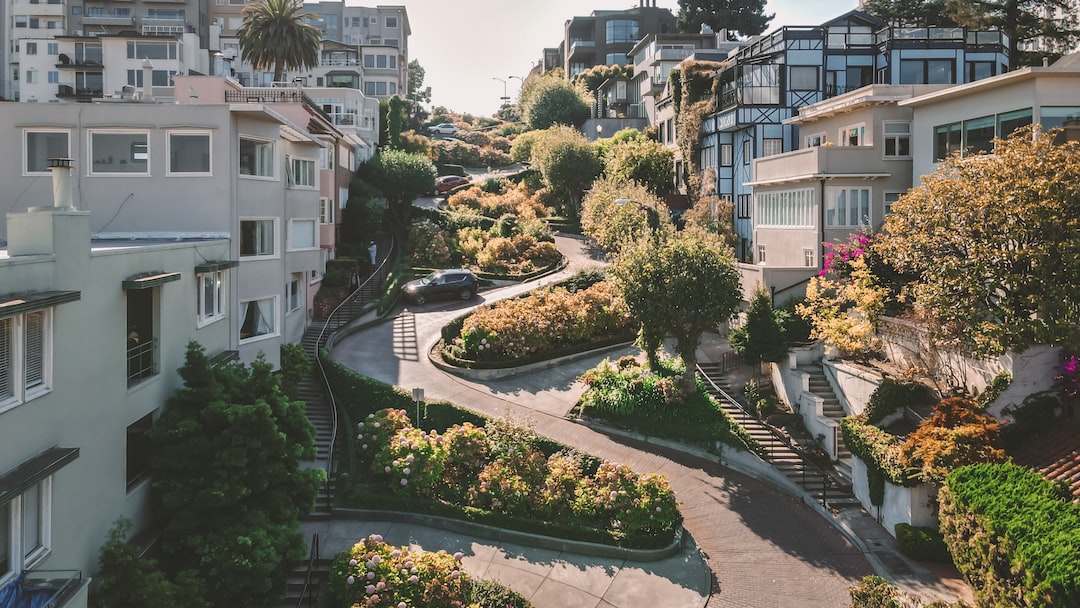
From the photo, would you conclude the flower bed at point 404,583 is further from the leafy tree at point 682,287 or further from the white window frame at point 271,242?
the leafy tree at point 682,287

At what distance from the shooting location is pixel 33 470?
40.8 ft

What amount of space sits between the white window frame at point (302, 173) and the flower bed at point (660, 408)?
13.6m

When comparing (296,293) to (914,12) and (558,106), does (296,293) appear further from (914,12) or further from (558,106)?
(558,106)

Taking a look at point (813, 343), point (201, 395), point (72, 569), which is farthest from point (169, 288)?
point (813, 343)

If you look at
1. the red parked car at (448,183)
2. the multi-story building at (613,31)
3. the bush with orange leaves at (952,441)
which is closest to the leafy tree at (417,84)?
the multi-story building at (613,31)

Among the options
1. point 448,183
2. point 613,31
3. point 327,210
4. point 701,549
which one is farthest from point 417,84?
point 701,549

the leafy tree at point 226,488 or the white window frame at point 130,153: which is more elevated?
the white window frame at point 130,153

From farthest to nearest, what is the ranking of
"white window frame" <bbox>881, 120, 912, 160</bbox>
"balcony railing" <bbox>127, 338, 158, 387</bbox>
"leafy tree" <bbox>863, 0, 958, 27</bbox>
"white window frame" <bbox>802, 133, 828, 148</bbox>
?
1. "leafy tree" <bbox>863, 0, 958, 27</bbox>
2. "white window frame" <bbox>802, 133, 828, 148</bbox>
3. "white window frame" <bbox>881, 120, 912, 160</bbox>
4. "balcony railing" <bbox>127, 338, 158, 387</bbox>

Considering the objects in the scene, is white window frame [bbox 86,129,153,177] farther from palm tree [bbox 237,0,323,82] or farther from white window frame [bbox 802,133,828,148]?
palm tree [bbox 237,0,323,82]

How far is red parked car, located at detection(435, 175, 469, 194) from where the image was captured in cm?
6756

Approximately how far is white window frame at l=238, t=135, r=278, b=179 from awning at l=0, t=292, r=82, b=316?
11196mm

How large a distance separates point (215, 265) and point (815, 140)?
30.3 meters

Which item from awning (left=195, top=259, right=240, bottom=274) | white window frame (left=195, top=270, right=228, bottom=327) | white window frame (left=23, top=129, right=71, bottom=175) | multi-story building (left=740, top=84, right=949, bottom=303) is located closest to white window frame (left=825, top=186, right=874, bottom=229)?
multi-story building (left=740, top=84, right=949, bottom=303)

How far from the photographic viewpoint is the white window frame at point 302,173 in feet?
103
